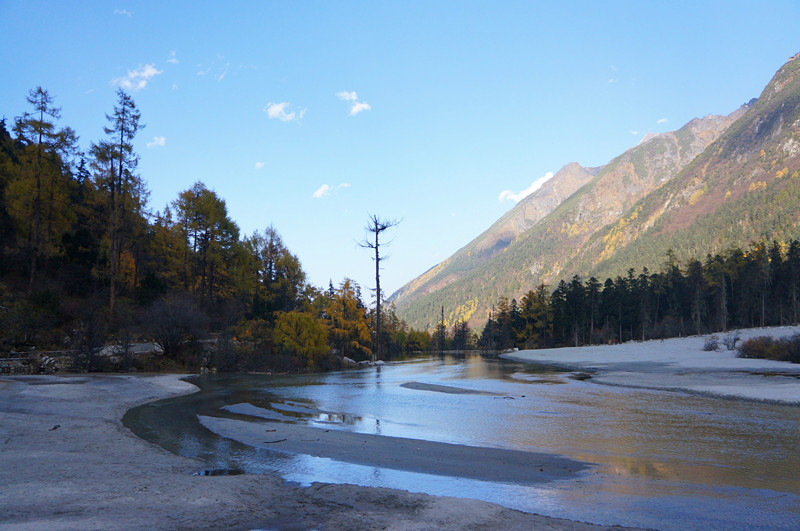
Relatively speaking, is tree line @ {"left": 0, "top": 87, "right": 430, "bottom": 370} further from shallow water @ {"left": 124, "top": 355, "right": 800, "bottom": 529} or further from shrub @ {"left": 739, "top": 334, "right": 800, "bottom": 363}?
shrub @ {"left": 739, "top": 334, "right": 800, "bottom": 363}

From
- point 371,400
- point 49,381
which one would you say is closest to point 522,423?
point 371,400

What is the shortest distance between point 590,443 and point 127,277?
47.4 meters

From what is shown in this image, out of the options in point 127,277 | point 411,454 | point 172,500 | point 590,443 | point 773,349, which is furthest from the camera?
point 127,277

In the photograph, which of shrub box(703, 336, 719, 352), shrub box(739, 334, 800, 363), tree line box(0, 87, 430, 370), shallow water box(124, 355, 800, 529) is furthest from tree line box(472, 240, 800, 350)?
shallow water box(124, 355, 800, 529)

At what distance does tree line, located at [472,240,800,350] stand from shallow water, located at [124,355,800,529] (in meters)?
63.7

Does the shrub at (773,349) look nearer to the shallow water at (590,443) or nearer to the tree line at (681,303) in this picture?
the shallow water at (590,443)

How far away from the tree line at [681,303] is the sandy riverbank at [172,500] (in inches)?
2895

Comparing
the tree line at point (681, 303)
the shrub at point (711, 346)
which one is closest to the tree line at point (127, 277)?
the shrub at point (711, 346)

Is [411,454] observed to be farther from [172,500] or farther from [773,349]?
[773,349]

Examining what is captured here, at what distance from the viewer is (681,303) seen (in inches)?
3137

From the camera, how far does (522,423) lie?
34.5ft

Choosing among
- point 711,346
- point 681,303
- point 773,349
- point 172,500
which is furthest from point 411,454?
point 681,303

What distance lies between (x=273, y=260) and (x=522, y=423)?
2176 inches

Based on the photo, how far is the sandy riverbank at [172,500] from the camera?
4012mm
